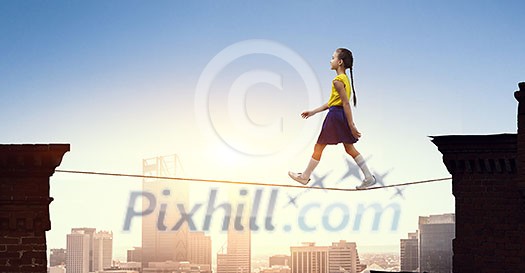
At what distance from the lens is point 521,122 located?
48.9 feet

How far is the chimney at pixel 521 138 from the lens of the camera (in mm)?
14688

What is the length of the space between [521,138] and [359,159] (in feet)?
16.0

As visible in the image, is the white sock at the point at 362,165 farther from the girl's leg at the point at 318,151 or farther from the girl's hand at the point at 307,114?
the girl's hand at the point at 307,114

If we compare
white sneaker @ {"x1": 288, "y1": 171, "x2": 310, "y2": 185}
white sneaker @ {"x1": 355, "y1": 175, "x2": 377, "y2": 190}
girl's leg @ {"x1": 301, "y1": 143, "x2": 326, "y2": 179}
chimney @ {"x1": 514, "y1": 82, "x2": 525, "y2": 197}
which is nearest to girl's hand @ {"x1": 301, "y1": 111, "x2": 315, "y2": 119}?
girl's leg @ {"x1": 301, "y1": 143, "x2": 326, "y2": 179}

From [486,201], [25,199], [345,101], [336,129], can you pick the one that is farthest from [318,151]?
[486,201]

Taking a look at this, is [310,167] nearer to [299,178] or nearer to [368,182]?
[299,178]

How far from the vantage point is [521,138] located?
15.0m

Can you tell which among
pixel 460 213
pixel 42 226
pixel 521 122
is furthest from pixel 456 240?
pixel 42 226

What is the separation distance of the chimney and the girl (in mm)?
4588

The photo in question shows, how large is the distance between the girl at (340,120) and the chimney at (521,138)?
459 centimetres

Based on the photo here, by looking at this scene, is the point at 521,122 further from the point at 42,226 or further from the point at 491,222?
the point at 42,226

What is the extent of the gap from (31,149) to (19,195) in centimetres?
84

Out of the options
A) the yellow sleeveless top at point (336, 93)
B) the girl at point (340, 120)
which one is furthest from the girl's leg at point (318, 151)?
the yellow sleeveless top at point (336, 93)

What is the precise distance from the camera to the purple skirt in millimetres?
11414
